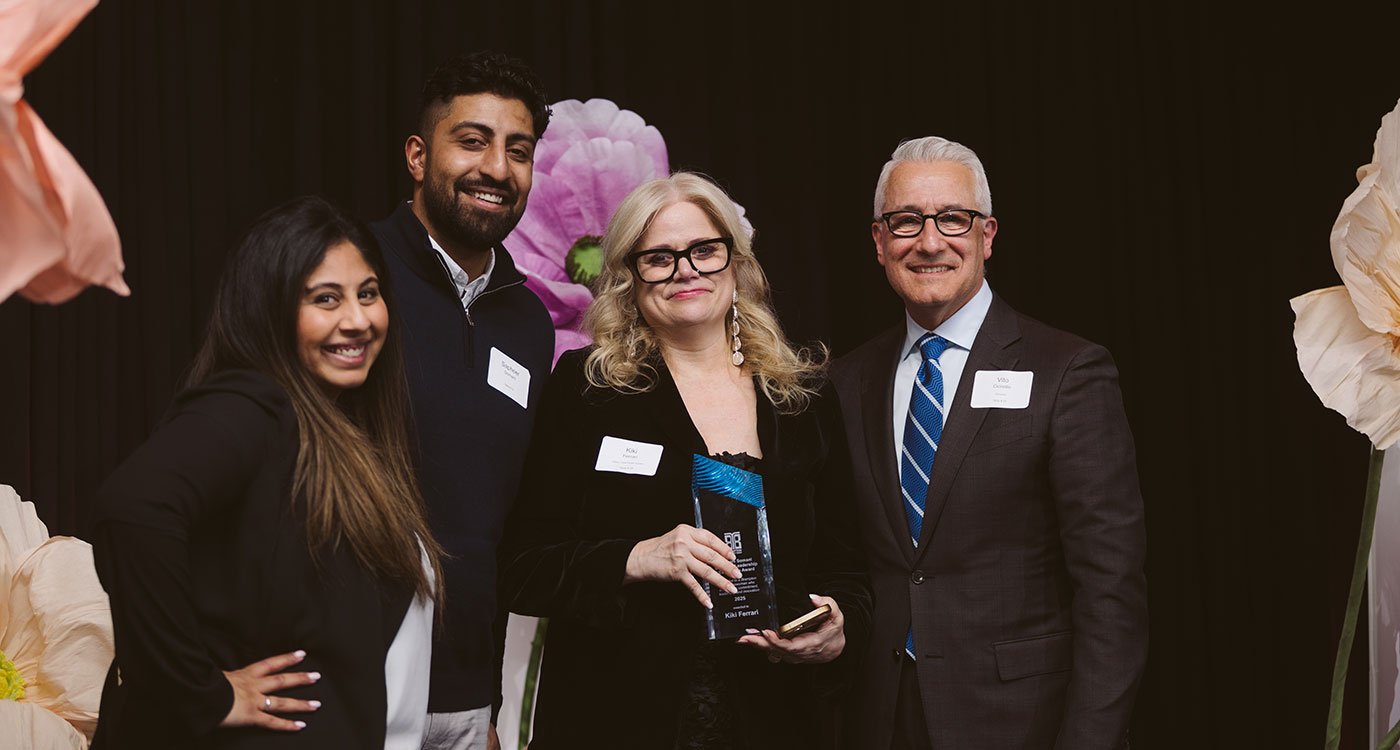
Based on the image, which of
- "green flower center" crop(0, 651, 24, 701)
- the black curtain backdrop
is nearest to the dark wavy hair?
"green flower center" crop(0, 651, 24, 701)

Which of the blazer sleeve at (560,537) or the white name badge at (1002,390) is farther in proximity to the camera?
the white name badge at (1002,390)

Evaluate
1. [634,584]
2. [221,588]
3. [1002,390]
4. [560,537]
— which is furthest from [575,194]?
[221,588]

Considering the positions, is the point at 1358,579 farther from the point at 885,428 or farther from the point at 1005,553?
the point at 885,428

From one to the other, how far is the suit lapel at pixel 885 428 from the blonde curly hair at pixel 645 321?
0.16 meters

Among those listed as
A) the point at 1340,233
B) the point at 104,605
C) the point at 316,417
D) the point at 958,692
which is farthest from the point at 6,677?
the point at 1340,233

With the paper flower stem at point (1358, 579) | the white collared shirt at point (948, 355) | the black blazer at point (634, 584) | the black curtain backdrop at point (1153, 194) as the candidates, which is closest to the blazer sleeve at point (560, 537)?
the black blazer at point (634, 584)

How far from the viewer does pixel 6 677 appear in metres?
1.46

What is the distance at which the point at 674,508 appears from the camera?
2176 millimetres

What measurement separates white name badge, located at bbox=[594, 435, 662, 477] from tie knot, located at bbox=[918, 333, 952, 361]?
0.66 metres

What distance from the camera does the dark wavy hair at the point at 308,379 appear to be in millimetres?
1572

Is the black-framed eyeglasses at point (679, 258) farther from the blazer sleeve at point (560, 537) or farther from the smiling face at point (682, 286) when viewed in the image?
the blazer sleeve at point (560, 537)

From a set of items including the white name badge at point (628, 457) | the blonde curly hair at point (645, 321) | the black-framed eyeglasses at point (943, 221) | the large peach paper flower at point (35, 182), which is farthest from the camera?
the black-framed eyeglasses at point (943, 221)

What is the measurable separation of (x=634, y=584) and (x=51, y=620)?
0.98 metres

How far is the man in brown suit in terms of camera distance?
7.48ft
